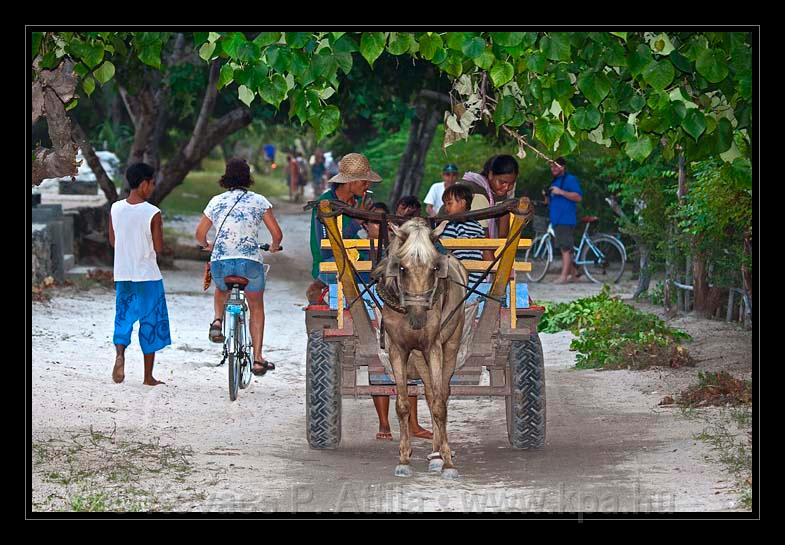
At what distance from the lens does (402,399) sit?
8562 mm

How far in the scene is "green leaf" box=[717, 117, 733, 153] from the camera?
7961mm

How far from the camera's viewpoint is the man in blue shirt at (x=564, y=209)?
19.9 meters

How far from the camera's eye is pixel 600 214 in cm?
2275

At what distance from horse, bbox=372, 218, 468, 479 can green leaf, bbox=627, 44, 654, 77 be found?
4.86ft

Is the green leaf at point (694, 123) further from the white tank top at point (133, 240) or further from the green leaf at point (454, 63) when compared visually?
the white tank top at point (133, 240)

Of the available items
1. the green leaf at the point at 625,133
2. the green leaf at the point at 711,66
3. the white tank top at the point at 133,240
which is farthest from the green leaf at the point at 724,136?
the white tank top at the point at 133,240

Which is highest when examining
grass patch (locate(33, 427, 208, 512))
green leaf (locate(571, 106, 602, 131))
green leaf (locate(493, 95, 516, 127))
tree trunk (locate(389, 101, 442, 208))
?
tree trunk (locate(389, 101, 442, 208))

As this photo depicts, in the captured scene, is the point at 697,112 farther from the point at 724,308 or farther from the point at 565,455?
the point at 724,308

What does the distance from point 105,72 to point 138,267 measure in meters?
2.54

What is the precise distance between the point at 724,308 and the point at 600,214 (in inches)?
288

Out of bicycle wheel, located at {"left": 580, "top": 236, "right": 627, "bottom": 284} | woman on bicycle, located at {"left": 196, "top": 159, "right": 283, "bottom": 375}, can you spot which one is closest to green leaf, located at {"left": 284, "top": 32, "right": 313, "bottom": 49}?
woman on bicycle, located at {"left": 196, "top": 159, "right": 283, "bottom": 375}

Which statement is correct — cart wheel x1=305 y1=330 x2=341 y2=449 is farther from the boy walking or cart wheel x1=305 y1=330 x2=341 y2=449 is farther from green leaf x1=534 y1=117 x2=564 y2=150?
the boy walking

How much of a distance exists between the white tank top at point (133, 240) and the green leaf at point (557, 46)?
4642mm

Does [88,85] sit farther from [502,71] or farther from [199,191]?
[199,191]
